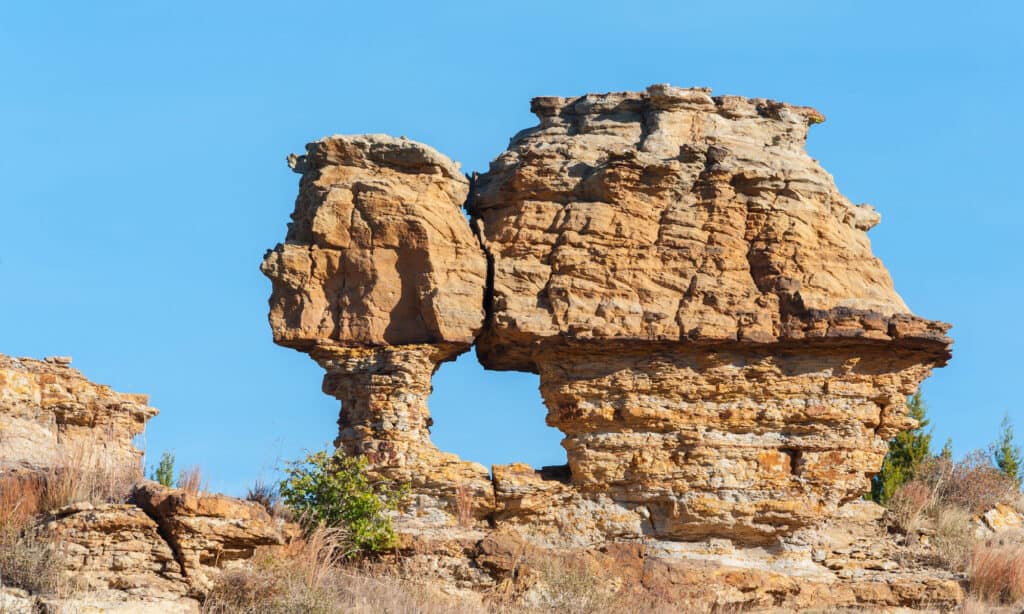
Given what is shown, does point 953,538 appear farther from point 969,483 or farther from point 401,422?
point 401,422

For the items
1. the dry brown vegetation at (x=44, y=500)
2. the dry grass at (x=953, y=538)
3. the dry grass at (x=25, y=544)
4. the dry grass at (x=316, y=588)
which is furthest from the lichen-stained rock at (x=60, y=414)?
the dry grass at (x=953, y=538)

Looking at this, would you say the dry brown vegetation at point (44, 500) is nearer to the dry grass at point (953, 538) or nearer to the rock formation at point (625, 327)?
the rock formation at point (625, 327)

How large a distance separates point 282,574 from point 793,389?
21.1 ft

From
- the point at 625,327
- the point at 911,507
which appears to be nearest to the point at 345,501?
the point at 625,327

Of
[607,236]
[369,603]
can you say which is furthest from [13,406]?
[607,236]

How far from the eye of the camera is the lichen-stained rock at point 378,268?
1898 cm

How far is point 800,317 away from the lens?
61.5 ft

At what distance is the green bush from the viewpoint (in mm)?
17516

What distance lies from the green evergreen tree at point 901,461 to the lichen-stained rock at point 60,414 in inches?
451

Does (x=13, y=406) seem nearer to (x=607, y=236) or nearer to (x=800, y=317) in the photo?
(x=607, y=236)

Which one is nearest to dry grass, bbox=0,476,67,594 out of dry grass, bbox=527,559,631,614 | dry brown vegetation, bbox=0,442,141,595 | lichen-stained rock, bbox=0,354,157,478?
dry brown vegetation, bbox=0,442,141,595

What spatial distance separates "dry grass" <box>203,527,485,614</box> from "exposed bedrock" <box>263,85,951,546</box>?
1311 mm

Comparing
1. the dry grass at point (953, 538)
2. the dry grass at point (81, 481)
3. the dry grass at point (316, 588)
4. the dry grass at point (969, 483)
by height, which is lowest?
the dry grass at point (316, 588)

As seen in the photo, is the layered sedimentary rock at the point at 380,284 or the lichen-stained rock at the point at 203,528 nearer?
the lichen-stained rock at the point at 203,528
